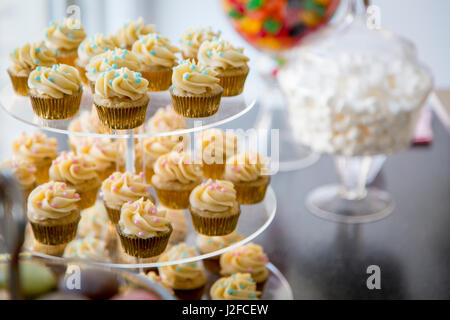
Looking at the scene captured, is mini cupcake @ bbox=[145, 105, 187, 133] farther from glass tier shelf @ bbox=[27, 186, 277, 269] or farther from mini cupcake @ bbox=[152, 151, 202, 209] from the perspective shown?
glass tier shelf @ bbox=[27, 186, 277, 269]

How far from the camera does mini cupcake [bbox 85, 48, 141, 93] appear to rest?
130 cm

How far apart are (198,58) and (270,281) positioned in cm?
57

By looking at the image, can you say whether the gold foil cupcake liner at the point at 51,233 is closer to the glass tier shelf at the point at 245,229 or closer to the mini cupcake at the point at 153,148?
the glass tier shelf at the point at 245,229

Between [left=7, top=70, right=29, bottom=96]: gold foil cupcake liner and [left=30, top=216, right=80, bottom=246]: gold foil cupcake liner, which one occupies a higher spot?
[left=7, top=70, right=29, bottom=96]: gold foil cupcake liner

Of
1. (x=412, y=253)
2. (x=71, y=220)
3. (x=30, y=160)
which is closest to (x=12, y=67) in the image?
(x=30, y=160)

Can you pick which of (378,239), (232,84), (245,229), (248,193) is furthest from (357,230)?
(232,84)

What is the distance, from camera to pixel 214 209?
1.39 m

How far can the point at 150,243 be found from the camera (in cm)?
129

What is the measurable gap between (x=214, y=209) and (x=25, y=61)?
542 millimetres

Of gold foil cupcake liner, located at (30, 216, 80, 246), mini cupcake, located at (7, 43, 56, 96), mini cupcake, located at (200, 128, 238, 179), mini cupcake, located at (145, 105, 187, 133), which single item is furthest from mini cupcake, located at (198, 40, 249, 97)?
gold foil cupcake liner, located at (30, 216, 80, 246)

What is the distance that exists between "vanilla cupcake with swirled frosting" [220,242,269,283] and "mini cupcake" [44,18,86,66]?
0.62 metres

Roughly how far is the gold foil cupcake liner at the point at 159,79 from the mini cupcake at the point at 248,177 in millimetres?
268

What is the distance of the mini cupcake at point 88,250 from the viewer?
53.0 inches
